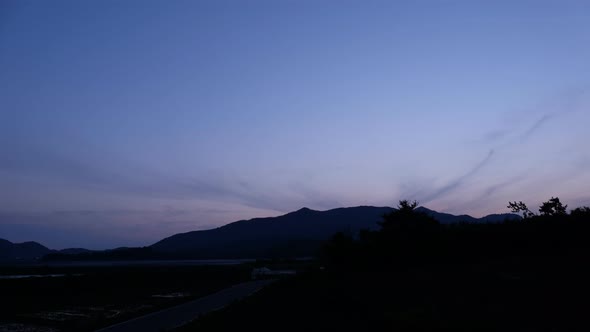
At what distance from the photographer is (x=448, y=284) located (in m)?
20.7

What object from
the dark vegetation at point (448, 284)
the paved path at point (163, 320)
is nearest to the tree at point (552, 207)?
the dark vegetation at point (448, 284)

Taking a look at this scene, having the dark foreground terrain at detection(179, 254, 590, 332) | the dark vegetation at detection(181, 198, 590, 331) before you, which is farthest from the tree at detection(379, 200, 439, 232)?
the dark foreground terrain at detection(179, 254, 590, 332)

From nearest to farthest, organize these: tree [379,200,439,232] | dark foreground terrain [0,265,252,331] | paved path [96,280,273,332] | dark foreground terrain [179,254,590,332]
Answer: dark foreground terrain [179,254,590,332] < paved path [96,280,273,332] < dark foreground terrain [0,265,252,331] < tree [379,200,439,232]

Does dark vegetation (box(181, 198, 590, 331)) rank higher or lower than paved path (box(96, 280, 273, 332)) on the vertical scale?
higher

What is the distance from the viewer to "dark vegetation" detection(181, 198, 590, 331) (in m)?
13.9

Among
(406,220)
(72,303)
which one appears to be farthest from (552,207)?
(72,303)

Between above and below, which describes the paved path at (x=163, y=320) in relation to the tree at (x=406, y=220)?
below

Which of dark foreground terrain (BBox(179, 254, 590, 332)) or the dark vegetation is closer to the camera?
dark foreground terrain (BBox(179, 254, 590, 332))

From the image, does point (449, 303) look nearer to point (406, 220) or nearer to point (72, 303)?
point (406, 220)

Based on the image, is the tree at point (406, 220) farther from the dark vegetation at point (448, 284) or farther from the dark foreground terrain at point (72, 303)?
the dark foreground terrain at point (72, 303)

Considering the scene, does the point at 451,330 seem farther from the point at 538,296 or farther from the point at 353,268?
the point at 353,268

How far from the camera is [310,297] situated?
23234 mm

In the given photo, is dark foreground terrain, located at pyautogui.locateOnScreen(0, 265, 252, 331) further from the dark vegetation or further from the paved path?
the dark vegetation

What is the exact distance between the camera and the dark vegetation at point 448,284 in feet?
45.7
